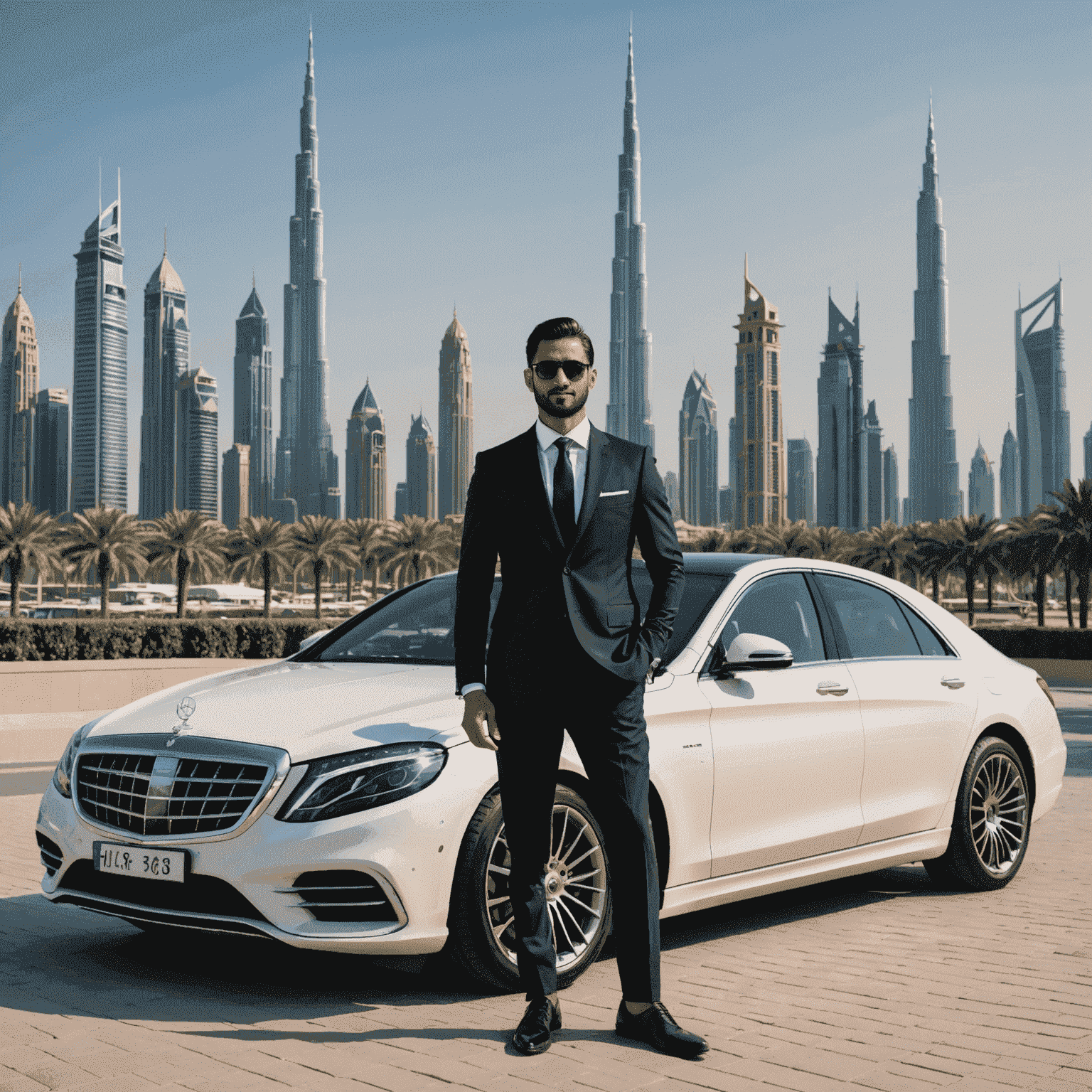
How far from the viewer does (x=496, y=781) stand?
14.1ft

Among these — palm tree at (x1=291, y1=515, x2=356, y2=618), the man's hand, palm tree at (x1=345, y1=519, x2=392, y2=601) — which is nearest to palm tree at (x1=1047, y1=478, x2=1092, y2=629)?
palm tree at (x1=291, y1=515, x2=356, y2=618)

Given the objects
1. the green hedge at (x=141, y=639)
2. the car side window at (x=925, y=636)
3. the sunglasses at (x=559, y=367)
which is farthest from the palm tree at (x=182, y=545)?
the sunglasses at (x=559, y=367)

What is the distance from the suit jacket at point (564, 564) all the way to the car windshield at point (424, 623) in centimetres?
129

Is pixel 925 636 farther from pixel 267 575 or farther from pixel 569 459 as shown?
pixel 267 575

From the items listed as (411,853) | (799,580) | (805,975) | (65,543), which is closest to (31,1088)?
(411,853)

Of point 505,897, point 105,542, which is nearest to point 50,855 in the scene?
point 505,897

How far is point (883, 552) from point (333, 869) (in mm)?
73409

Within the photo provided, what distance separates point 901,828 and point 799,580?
1.22m

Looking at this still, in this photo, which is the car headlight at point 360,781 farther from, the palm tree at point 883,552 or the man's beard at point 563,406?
the palm tree at point 883,552

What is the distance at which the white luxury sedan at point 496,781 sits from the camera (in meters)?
4.09

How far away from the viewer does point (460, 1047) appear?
380 centimetres

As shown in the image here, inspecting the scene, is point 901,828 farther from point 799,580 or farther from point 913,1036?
point 913,1036

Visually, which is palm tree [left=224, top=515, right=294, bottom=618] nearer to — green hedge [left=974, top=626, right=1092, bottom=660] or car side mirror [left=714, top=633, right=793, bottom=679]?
green hedge [left=974, top=626, right=1092, bottom=660]

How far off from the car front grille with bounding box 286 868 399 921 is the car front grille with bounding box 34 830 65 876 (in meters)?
1.10
